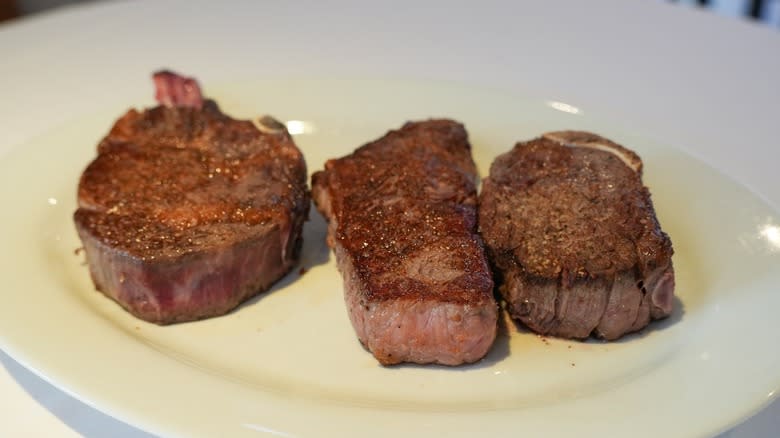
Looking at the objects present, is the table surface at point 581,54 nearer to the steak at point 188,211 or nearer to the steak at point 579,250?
the steak at point 579,250

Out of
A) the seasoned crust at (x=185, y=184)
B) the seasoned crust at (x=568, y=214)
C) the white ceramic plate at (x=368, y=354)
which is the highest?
the seasoned crust at (x=568, y=214)

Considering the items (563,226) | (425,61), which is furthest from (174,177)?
(425,61)

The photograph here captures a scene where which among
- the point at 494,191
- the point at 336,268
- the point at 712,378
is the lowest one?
the point at 336,268

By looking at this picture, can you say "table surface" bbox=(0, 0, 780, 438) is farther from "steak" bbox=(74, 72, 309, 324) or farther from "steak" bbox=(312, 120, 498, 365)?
"steak" bbox=(312, 120, 498, 365)

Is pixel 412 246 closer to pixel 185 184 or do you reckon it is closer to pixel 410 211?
pixel 410 211

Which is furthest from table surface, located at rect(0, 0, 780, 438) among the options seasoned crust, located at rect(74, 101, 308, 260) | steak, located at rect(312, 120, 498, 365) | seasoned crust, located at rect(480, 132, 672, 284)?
steak, located at rect(312, 120, 498, 365)

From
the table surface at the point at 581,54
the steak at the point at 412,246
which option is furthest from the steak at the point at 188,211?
the table surface at the point at 581,54

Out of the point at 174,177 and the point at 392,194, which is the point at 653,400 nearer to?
the point at 392,194
